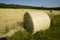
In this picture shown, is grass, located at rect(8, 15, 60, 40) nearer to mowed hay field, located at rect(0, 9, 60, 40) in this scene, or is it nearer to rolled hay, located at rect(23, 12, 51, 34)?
mowed hay field, located at rect(0, 9, 60, 40)

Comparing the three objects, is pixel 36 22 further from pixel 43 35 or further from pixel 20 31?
pixel 20 31

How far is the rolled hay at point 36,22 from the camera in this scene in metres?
3.74

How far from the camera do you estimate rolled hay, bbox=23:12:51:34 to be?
12.3 feet

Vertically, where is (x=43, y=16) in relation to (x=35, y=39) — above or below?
above

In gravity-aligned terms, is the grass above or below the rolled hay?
below

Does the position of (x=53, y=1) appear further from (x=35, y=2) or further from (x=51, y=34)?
(x=51, y=34)

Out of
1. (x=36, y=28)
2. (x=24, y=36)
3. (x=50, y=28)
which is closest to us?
(x=24, y=36)

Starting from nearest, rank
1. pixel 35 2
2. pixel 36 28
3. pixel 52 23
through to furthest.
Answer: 1. pixel 36 28
2. pixel 52 23
3. pixel 35 2

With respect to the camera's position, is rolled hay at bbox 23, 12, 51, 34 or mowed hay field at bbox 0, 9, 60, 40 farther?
rolled hay at bbox 23, 12, 51, 34

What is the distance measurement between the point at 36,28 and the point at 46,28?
33 centimetres

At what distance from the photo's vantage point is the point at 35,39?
336cm

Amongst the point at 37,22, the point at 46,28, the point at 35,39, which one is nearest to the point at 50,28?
the point at 46,28

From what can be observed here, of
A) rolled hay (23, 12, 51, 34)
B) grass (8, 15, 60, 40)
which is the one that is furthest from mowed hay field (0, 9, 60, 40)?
rolled hay (23, 12, 51, 34)

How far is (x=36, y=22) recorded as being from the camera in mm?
3773
